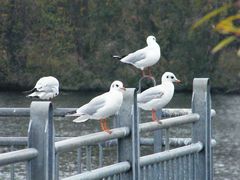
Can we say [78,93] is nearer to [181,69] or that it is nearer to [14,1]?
[181,69]

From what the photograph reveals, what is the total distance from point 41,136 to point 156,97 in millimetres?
3133

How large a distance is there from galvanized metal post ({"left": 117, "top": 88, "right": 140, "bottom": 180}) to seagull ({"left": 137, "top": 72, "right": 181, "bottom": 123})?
133cm

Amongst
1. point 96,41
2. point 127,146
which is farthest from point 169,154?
point 96,41

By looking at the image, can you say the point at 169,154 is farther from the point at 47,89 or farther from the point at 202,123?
the point at 47,89

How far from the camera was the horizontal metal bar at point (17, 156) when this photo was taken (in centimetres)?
357

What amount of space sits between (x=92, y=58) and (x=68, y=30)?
4243mm

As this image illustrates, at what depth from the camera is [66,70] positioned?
202 feet

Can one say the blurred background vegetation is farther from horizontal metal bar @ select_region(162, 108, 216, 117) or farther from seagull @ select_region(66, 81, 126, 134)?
seagull @ select_region(66, 81, 126, 134)

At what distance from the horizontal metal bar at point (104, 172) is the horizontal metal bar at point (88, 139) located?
117mm

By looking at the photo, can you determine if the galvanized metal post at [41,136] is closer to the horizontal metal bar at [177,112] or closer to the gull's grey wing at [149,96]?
the horizontal metal bar at [177,112]

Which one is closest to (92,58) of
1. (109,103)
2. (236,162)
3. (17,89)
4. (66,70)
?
(66,70)

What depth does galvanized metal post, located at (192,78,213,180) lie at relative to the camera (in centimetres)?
579

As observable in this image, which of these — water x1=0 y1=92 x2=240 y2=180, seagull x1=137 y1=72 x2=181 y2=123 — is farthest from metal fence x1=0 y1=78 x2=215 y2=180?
water x1=0 y1=92 x2=240 y2=180

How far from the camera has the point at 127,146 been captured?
4875 mm
